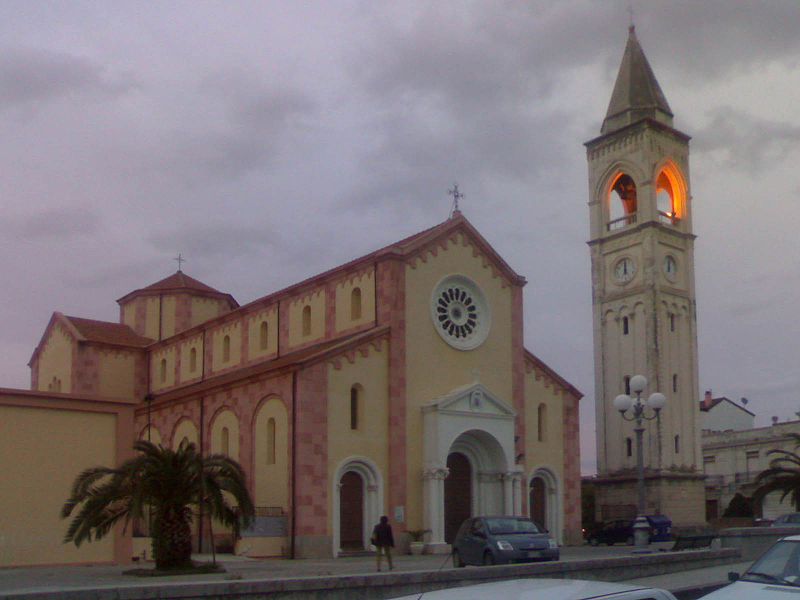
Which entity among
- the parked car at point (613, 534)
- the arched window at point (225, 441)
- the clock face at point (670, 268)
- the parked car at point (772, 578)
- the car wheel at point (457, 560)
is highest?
the clock face at point (670, 268)

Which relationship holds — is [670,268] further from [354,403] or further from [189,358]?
[354,403]

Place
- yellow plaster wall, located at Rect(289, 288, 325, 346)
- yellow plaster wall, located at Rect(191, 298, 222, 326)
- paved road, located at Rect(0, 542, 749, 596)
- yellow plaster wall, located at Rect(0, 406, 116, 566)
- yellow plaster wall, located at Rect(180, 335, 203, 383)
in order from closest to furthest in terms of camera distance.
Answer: paved road, located at Rect(0, 542, 749, 596) → yellow plaster wall, located at Rect(0, 406, 116, 566) → yellow plaster wall, located at Rect(289, 288, 325, 346) → yellow plaster wall, located at Rect(180, 335, 203, 383) → yellow plaster wall, located at Rect(191, 298, 222, 326)

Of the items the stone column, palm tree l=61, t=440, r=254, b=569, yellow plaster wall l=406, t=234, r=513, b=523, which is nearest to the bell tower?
yellow plaster wall l=406, t=234, r=513, b=523

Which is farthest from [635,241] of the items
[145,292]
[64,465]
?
[64,465]

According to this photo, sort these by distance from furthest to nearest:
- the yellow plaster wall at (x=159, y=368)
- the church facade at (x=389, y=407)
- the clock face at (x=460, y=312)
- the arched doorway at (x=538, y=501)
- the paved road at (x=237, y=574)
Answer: the yellow plaster wall at (x=159, y=368) < the arched doorway at (x=538, y=501) < the clock face at (x=460, y=312) < the church facade at (x=389, y=407) < the paved road at (x=237, y=574)

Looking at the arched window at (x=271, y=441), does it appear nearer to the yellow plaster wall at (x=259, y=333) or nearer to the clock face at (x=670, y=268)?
the yellow plaster wall at (x=259, y=333)

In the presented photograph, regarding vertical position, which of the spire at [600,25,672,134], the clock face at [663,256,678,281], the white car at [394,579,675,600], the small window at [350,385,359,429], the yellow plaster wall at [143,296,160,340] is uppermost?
the spire at [600,25,672,134]

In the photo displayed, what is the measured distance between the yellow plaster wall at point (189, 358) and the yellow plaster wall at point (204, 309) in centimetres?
591

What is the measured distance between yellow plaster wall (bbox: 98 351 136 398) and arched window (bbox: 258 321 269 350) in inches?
446

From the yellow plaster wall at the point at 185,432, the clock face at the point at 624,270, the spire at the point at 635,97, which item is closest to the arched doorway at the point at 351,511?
the yellow plaster wall at the point at 185,432

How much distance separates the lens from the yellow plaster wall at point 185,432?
39875mm

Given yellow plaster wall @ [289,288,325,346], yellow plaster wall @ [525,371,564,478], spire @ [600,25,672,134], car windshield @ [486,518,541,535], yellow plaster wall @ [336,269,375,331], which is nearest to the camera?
car windshield @ [486,518,541,535]

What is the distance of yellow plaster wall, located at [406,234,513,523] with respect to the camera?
116 ft

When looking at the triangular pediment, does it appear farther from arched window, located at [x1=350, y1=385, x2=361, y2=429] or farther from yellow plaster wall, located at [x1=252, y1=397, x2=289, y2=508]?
yellow plaster wall, located at [x1=252, y1=397, x2=289, y2=508]
